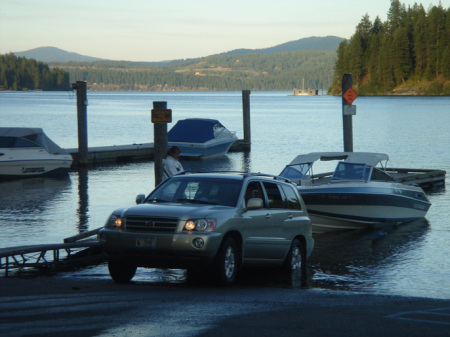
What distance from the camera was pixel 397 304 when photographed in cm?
935

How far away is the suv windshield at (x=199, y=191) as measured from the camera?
11.1 m

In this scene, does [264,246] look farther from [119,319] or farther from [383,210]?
[383,210]

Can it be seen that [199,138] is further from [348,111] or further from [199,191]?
[199,191]

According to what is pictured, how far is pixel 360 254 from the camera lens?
15555mm

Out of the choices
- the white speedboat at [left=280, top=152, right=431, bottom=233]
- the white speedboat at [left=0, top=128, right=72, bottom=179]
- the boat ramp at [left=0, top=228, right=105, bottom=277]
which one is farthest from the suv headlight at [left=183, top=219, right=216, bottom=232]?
the white speedboat at [left=0, top=128, right=72, bottom=179]

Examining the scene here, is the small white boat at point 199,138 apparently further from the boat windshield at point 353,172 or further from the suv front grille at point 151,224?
the suv front grille at point 151,224

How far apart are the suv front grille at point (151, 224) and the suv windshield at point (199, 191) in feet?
3.03

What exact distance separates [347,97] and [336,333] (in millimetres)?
18013

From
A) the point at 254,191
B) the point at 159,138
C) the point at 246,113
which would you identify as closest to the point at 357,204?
the point at 159,138

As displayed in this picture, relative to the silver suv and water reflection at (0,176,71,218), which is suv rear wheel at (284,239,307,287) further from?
water reflection at (0,176,71,218)

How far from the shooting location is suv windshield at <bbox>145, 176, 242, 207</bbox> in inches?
437

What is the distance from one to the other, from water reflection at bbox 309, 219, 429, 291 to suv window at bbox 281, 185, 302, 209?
1279 millimetres

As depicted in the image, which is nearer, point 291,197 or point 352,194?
point 291,197

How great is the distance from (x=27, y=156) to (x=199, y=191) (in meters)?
21.2
